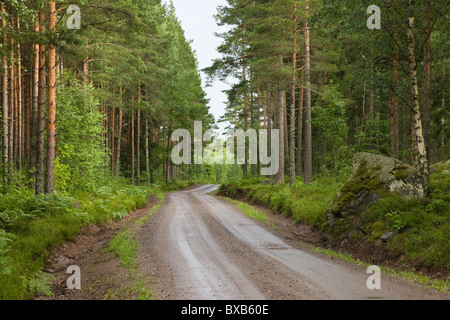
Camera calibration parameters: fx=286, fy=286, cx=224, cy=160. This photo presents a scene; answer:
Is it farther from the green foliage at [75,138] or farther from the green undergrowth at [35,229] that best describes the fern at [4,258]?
the green foliage at [75,138]

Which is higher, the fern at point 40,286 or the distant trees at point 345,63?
the distant trees at point 345,63

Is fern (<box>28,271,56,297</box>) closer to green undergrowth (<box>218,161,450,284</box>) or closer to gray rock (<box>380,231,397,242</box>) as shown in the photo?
green undergrowth (<box>218,161,450,284</box>)

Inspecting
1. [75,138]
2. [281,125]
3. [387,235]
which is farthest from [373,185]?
[75,138]

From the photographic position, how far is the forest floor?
5.03 m

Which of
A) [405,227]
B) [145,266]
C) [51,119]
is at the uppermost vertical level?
[51,119]

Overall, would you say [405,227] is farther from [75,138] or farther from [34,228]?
[75,138]

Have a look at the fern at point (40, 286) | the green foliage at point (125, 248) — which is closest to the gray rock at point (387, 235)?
the green foliage at point (125, 248)

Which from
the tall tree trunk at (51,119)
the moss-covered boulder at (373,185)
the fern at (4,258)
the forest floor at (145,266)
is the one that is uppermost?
the tall tree trunk at (51,119)

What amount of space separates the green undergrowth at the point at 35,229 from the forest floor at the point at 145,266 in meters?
0.30

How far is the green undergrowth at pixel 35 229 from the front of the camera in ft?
17.3

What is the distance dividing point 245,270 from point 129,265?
2.60 m

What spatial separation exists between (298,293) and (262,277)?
0.98m

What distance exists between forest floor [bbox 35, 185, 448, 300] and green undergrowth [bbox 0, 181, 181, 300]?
301 mm

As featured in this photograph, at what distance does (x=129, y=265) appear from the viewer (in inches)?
253
